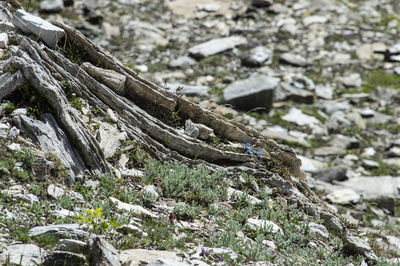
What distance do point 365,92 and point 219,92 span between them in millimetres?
Result: 7383

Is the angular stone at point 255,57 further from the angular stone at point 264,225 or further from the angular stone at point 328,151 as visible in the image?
the angular stone at point 264,225

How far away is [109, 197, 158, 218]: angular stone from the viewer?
6293mm

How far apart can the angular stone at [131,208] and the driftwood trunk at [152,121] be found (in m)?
0.92

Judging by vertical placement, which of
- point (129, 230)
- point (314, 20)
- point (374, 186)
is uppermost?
point (129, 230)

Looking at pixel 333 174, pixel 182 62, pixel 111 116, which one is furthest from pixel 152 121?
pixel 182 62

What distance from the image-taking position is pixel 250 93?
17328 millimetres

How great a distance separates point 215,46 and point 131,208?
16608mm

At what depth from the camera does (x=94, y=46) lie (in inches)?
336

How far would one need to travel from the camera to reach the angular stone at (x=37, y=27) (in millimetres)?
7906

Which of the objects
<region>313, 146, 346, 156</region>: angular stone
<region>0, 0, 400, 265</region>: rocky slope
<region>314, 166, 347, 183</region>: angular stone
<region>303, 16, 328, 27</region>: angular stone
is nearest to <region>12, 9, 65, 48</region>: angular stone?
<region>0, 0, 400, 265</region>: rocky slope

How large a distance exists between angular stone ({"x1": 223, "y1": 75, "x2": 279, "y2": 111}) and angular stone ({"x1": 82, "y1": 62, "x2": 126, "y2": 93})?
367 inches

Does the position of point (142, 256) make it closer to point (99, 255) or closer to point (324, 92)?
point (99, 255)

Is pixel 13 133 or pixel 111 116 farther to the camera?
pixel 111 116

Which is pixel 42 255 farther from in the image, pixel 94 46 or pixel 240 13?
pixel 240 13
